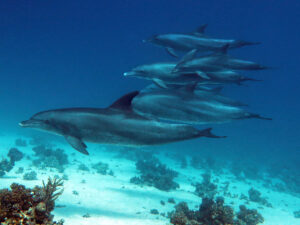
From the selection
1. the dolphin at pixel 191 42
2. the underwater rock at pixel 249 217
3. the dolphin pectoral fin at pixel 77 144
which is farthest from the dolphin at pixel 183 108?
the underwater rock at pixel 249 217

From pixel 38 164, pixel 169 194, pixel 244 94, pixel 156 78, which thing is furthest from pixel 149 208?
pixel 244 94

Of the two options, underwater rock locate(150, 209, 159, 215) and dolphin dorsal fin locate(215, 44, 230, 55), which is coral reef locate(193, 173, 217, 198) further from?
dolphin dorsal fin locate(215, 44, 230, 55)

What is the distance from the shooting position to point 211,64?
6.65 metres

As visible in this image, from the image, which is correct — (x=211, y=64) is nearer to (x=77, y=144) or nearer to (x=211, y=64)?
(x=211, y=64)

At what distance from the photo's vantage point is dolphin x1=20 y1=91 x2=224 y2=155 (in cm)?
526

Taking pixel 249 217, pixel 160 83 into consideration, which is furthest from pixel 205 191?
pixel 160 83

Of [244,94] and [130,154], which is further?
[244,94]

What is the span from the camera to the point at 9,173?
14281 mm

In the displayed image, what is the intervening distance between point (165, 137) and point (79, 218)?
5.97 m

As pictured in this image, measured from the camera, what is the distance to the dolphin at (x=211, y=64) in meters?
6.57

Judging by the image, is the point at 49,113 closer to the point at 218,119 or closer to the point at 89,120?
the point at 89,120

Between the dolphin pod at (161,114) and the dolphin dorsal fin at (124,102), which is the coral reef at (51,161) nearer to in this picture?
the dolphin pod at (161,114)

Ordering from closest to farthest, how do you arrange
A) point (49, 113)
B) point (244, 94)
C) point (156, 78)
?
point (49, 113) < point (156, 78) < point (244, 94)

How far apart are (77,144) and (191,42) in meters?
4.97
